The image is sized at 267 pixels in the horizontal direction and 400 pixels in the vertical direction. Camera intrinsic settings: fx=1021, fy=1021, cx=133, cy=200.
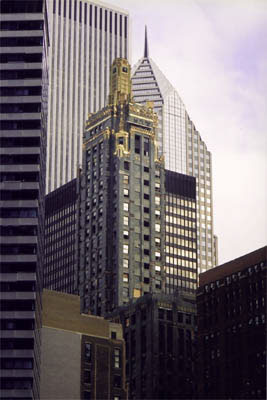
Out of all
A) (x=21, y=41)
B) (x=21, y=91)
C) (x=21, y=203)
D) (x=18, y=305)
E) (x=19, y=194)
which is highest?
(x=21, y=41)

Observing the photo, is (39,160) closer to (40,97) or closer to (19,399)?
(40,97)

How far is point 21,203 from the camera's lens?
184250mm

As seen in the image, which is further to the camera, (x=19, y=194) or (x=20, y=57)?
(x=20, y=57)

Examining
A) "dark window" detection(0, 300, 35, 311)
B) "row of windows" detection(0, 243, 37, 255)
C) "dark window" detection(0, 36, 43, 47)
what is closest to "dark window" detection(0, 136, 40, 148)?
"row of windows" detection(0, 243, 37, 255)

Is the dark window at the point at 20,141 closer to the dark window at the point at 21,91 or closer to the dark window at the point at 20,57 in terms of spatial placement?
the dark window at the point at 21,91

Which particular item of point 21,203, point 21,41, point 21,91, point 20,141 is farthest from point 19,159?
point 21,41

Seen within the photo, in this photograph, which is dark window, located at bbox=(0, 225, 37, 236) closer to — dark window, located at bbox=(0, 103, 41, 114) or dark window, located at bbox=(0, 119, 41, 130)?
dark window, located at bbox=(0, 119, 41, 130)

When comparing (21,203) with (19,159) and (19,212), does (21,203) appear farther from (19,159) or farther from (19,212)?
(19,159)

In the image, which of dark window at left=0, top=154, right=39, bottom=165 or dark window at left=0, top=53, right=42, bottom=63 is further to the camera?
dark window at left=0, top=53, right=42, bottom=63

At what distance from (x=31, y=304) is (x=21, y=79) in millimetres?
44821

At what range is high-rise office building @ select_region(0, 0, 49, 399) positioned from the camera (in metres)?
174

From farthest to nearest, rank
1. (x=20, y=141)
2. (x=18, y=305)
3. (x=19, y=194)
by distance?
(x=20, y=141) → (x=19, y=194) → (x=18, y=305)

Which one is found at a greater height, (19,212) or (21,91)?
(21,91)

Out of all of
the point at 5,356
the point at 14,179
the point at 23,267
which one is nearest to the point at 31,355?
the point at 5,356
